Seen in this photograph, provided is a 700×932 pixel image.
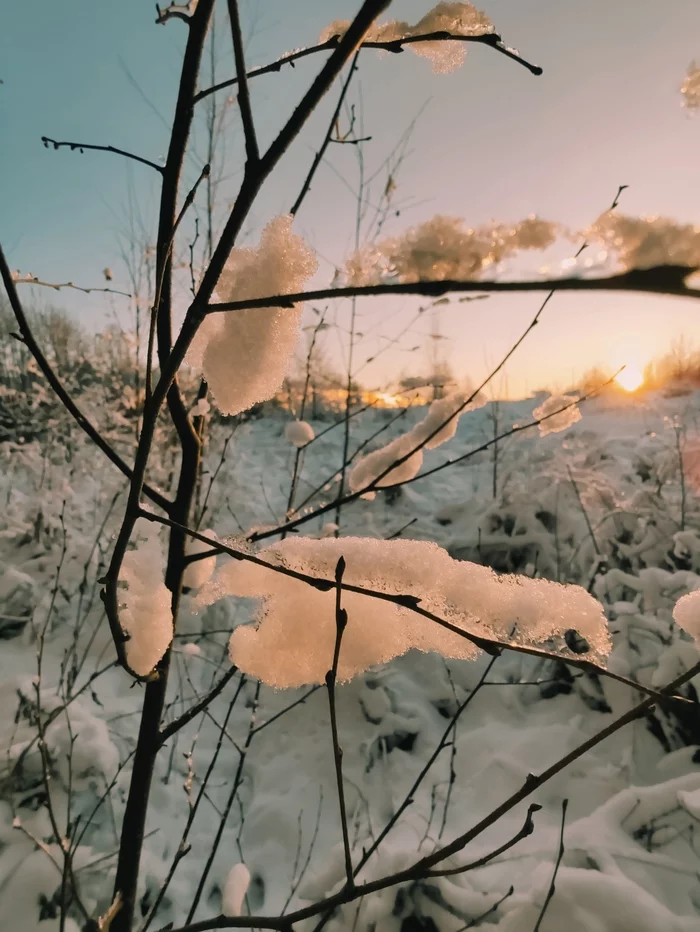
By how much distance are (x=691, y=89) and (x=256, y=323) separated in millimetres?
677

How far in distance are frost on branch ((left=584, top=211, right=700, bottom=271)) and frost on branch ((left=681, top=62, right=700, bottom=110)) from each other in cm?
52

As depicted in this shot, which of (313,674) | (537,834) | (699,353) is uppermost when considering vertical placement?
(699,353)

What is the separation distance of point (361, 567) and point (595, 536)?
3.18 metres

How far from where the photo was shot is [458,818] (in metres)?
2.09

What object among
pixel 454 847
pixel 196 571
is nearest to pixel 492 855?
pixel 454 847

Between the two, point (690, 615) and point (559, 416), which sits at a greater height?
point (559, 416)

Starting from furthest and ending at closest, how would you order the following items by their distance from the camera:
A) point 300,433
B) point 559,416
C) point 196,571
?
point 300,433, point 559,416, point 196,571

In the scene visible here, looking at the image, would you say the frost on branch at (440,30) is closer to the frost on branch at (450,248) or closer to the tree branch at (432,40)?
the tree branch at (432,40)

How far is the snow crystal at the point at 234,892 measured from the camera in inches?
38.2

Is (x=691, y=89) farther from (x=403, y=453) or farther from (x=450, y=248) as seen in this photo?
(x=403, y=453)

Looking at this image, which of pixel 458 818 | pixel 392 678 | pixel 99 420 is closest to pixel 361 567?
pixel 458 818

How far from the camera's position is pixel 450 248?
0.52m

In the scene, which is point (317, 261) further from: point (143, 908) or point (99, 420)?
point (99, 420)

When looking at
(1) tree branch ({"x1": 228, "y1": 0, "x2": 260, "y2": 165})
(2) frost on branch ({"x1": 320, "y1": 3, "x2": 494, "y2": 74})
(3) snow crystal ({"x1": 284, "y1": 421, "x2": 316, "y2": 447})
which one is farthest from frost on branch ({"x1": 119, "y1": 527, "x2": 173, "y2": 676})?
(3) snow crystal ({"x1": 284, "y1": 421, "x2": 316, "y2": 447})
